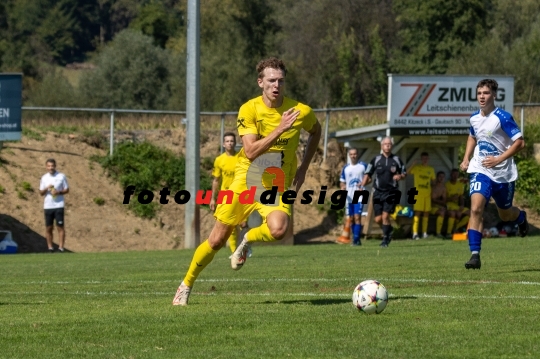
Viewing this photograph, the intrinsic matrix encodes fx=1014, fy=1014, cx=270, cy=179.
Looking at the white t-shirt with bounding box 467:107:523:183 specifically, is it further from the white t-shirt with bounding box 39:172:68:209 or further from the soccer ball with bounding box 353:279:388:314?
the white t-shirt with bounding box 39:172:68:209

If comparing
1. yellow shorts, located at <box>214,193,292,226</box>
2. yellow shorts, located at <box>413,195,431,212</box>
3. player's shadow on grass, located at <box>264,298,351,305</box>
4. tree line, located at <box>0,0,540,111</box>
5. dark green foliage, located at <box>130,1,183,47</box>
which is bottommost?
yellow shorts, located at <box>413,195,431,212</box>

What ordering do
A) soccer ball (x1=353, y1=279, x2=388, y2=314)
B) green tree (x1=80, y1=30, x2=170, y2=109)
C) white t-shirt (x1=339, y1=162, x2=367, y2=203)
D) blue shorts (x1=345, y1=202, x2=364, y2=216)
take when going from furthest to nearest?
green tree (x1=80, y1=30, x2=170, y2=109)
white t-shirt (x1=339, y1=162, x2=367, y2=203)
blue shorts (x1=345, y1=202, x2=364, y2=216)
soccer ball (x1=353, y1=279, x2=388, y2=314)

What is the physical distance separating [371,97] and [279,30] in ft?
25.7

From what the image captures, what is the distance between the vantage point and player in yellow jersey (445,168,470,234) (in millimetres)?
26719

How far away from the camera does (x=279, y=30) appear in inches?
2648

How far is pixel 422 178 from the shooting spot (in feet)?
86.0

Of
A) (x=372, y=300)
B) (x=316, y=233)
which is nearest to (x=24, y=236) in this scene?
(x=316, y=233)

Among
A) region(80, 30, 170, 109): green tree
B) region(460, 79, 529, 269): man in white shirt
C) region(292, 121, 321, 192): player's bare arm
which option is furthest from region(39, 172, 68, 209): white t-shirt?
region(80, 30, 170, 109): green tree

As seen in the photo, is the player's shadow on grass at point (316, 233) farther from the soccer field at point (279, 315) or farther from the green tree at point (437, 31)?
the green tree at point (437, 31)

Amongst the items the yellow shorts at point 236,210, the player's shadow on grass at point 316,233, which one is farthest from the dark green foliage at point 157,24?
the yellow shorts at point 236,210

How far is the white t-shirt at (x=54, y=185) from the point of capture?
23484mm

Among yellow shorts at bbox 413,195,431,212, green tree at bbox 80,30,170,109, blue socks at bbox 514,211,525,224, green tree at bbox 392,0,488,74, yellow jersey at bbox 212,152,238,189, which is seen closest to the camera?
blue socks at bbox 514,211,525,224

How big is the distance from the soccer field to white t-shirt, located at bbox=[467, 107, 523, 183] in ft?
3.95

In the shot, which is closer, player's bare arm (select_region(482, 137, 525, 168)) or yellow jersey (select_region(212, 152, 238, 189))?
player's bare arm (select_region(482, 137, 525, 168))
